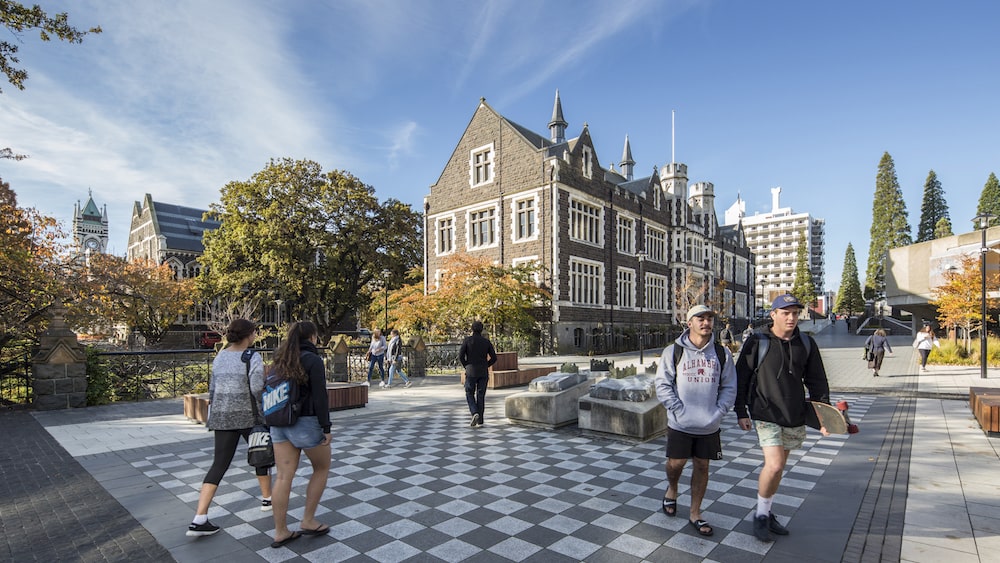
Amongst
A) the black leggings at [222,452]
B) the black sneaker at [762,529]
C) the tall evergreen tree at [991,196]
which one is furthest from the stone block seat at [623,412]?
the tall evergreen tree at [991,196]

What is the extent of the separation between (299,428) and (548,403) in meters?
5.43

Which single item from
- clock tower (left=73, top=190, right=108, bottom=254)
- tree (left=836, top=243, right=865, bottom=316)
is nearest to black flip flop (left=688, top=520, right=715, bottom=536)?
tree (left=836, top=243, right=865, bottom=316)

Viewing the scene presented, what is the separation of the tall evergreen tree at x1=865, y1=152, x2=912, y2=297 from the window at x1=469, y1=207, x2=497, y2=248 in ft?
175

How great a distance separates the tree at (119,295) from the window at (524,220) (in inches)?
736

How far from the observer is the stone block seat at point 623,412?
26.0 feet

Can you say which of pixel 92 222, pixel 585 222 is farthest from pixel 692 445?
pixel 92 222

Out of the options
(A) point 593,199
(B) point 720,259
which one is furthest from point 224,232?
(B) point 720,259

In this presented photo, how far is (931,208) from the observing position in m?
63.1

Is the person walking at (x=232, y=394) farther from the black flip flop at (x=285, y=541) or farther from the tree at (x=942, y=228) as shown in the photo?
the tree at (x=942, y=228)

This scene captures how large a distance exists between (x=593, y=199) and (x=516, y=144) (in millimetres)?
5944

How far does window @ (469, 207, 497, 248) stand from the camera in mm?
32250

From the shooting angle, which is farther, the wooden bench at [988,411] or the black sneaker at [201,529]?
the wooden bench at [988,411]

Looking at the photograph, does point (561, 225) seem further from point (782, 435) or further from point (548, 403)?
point (782, 435)

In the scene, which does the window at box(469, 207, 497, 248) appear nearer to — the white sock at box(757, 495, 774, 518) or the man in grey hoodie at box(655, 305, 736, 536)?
the man in grey hoodie at box(655, 305, 736, 536)
